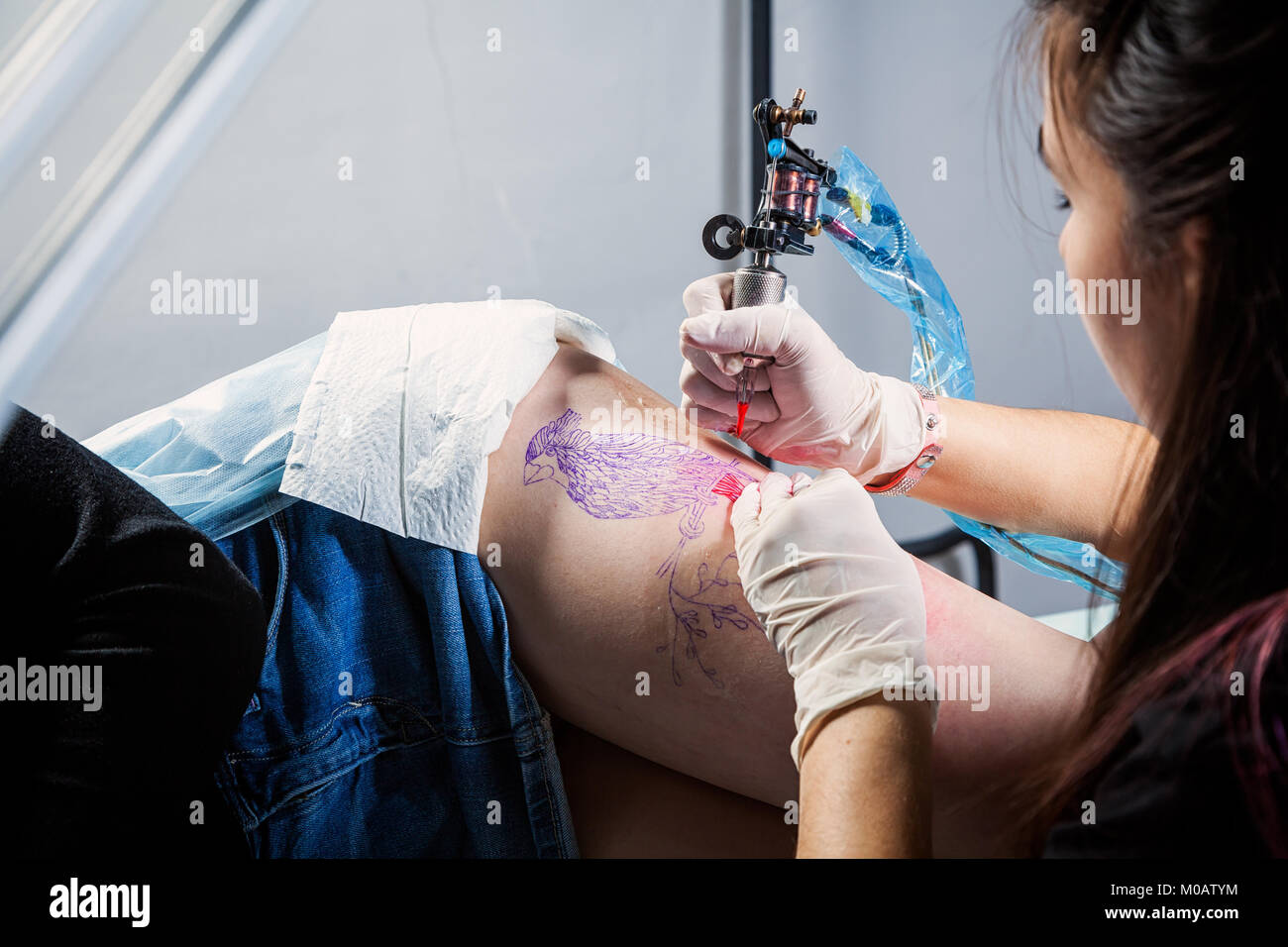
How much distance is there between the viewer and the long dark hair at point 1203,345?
1.70 feet

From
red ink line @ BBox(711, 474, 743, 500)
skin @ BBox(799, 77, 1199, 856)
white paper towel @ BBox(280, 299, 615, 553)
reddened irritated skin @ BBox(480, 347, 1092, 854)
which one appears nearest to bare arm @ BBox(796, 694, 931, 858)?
skin @ BBox(799, 77, 1199, 856)

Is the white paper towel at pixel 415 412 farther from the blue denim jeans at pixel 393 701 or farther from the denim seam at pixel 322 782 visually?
the denim seam at pixel 322 782

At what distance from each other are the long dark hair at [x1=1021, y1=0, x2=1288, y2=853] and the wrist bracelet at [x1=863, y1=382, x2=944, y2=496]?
1.38 ft

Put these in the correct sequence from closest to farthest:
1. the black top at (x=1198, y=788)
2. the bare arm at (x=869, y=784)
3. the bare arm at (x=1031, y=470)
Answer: the black top at (x=1198, y=788)
the bare arm at (x=869, y=784)
the bare arm at (x=1031, y=470)

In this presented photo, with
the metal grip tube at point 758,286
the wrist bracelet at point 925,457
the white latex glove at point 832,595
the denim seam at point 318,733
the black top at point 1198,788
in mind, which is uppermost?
the metal grip tube at point 758,286

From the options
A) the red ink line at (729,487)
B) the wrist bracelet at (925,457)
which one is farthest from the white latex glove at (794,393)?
the red ink line at (729,487)

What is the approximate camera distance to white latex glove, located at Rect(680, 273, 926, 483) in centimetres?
86

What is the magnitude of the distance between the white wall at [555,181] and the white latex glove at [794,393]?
2.63 ft

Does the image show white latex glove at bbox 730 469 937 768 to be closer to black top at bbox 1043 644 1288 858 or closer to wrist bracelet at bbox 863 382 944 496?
black top at bbox 1043 644 1288 858

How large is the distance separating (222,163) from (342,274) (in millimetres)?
266

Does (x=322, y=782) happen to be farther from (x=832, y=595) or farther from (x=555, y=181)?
(x=555, y=181)

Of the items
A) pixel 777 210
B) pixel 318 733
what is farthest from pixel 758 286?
pixel 318 733

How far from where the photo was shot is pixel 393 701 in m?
0.80
